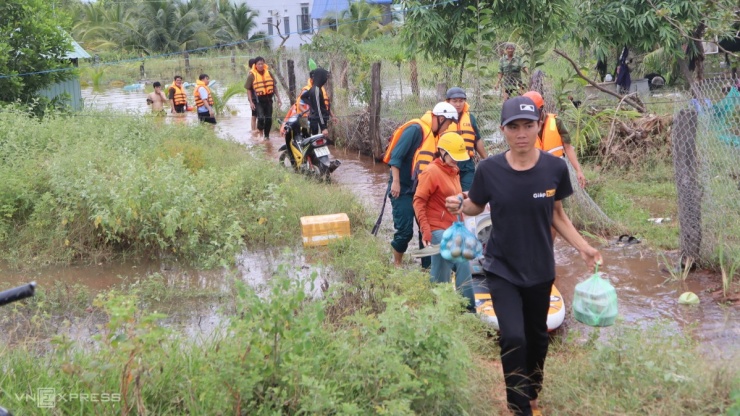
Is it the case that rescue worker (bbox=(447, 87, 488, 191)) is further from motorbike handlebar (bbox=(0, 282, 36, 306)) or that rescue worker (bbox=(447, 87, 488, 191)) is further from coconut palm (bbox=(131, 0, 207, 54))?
coconut palm (bbox=(131, 0, 207, 54))

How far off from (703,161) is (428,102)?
6.16 meters

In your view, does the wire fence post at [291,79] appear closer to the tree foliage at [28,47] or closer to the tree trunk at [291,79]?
the tree trunk at [291,79]

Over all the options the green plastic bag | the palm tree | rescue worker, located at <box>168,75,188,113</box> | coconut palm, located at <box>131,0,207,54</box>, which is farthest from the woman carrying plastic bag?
coconut palm, located at <box>131,0,207,54</box>

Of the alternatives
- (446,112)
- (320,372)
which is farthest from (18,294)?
(446,112)

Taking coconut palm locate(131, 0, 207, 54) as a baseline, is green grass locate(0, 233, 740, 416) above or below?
below

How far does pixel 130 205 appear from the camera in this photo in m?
7.32

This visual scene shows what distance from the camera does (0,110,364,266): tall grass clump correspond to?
24.4ft

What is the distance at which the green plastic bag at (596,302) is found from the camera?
4145 mm

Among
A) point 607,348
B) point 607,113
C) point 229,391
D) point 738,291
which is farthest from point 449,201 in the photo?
point 607,113

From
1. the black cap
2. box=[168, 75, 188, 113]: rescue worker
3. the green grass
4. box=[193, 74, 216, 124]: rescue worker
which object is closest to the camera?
the green grass

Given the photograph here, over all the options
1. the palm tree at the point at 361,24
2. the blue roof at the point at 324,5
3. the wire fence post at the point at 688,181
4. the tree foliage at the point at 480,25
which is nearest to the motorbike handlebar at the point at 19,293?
the wire fence post at the point at 688,181

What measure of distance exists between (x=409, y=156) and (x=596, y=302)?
3013mm

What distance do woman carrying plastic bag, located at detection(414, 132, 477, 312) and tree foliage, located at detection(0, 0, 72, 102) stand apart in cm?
963

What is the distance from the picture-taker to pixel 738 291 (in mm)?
6219
